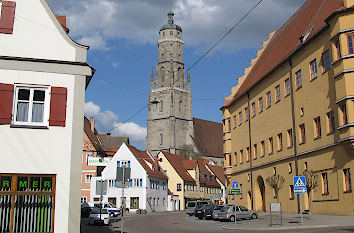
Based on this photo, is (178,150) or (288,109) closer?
(288,109)

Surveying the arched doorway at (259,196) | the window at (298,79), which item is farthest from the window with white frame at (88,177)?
the window at (298,79)

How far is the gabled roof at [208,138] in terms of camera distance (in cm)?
12284

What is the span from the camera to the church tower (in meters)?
118

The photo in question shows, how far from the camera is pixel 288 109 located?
3462cm

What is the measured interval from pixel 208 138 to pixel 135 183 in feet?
216

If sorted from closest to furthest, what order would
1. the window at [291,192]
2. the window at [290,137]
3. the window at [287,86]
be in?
the window at [291,192] → the window at [290,137] → the window at [287,86]

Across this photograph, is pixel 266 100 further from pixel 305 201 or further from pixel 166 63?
pixel 166 63

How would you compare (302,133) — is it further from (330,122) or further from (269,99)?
(269,99)

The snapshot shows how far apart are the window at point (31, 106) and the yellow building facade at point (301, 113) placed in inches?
721

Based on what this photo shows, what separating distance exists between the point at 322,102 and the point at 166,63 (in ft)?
321

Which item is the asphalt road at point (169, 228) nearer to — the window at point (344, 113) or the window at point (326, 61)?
the window at point (344, 113)

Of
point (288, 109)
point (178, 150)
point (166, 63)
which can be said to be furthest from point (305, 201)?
point (166, 63)

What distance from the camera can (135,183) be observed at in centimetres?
6353

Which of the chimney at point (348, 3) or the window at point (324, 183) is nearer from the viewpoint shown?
the chimney at point (348, 3)
